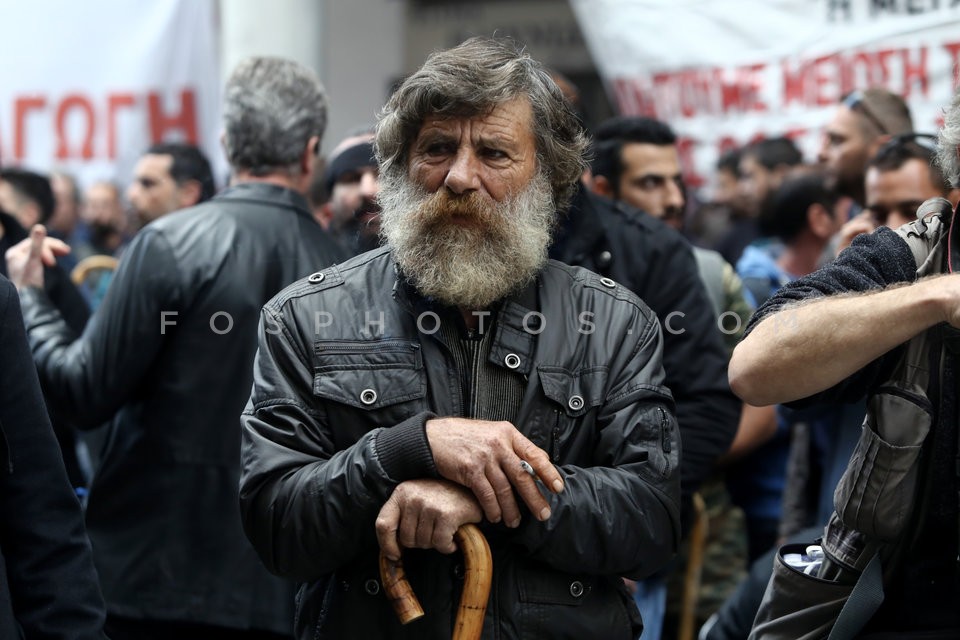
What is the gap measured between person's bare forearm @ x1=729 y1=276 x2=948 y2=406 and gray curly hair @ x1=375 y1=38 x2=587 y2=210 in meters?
0.66

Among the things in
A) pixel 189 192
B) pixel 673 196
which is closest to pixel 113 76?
pixel 189 192

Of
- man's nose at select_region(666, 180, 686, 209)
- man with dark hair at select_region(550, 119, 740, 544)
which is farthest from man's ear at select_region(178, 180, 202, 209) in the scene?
man with dark hair at select_region(550, 119, 740, 544)

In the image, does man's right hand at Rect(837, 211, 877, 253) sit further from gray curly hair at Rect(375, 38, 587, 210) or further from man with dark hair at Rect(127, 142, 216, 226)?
man with dark hair at Rect(127, 142, 216, 226)

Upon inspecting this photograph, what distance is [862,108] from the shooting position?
17.9 feet

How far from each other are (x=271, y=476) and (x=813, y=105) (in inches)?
166

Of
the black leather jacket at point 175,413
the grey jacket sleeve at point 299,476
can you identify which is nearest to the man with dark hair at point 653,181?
the black leather jacket at point 175,413

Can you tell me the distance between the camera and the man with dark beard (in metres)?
2.51

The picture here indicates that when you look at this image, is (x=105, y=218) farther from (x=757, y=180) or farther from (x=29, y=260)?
(x=29, y=260)

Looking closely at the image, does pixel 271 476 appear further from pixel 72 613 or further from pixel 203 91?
pixel 203 91

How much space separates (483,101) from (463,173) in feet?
0.51

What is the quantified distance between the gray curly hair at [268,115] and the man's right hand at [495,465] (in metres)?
1.86

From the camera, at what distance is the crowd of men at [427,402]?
8.27ft

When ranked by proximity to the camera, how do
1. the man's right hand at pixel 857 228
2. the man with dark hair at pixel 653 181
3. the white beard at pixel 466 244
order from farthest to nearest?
the man with dark hair at pixel 653 181 → the man's right hand at pixel 857 228 → the white beard at pixel 466 244

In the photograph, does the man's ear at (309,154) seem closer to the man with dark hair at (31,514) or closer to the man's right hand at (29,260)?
the man's right hand at (29,260)
